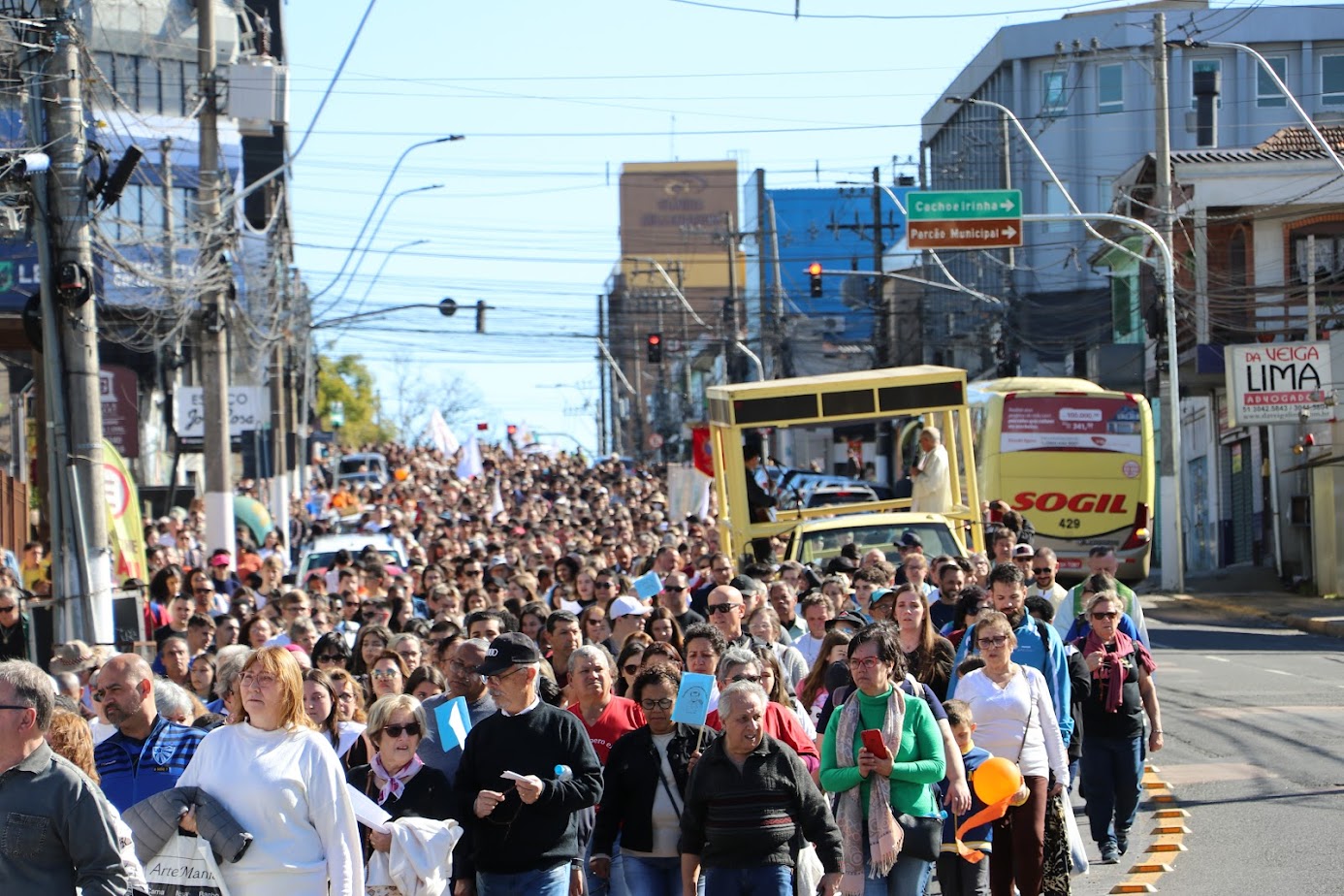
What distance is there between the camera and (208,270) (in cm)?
2245

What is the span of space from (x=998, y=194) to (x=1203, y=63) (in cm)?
3125

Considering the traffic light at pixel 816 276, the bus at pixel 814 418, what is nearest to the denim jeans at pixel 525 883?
the bus at pixel 814 418

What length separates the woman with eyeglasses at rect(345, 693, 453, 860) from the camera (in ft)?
24.9

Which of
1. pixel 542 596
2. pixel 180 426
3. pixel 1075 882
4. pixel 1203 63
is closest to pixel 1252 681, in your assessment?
pixel 542 596

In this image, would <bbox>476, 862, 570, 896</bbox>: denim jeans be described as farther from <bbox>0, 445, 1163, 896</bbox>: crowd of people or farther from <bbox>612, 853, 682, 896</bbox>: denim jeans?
<bbox>612, 853, 682, 896</bbox>: denim jeans

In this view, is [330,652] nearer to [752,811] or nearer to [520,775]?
[520,775]

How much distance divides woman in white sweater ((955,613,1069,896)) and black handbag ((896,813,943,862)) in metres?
1.19

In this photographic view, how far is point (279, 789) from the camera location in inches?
250

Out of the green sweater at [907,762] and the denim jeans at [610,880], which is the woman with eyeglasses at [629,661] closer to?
the denim jeans at [610,880]

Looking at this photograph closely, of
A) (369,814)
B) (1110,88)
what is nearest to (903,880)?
(369,814)

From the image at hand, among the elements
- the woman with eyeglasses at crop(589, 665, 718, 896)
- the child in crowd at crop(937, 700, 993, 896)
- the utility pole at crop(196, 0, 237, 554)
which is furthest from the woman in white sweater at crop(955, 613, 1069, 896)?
the utility pole at crop(196, 0, 237, 554)

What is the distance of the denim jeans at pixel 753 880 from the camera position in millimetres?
7520

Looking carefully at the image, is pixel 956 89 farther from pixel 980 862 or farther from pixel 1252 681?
pixel 980 862

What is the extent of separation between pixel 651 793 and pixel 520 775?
76cm
